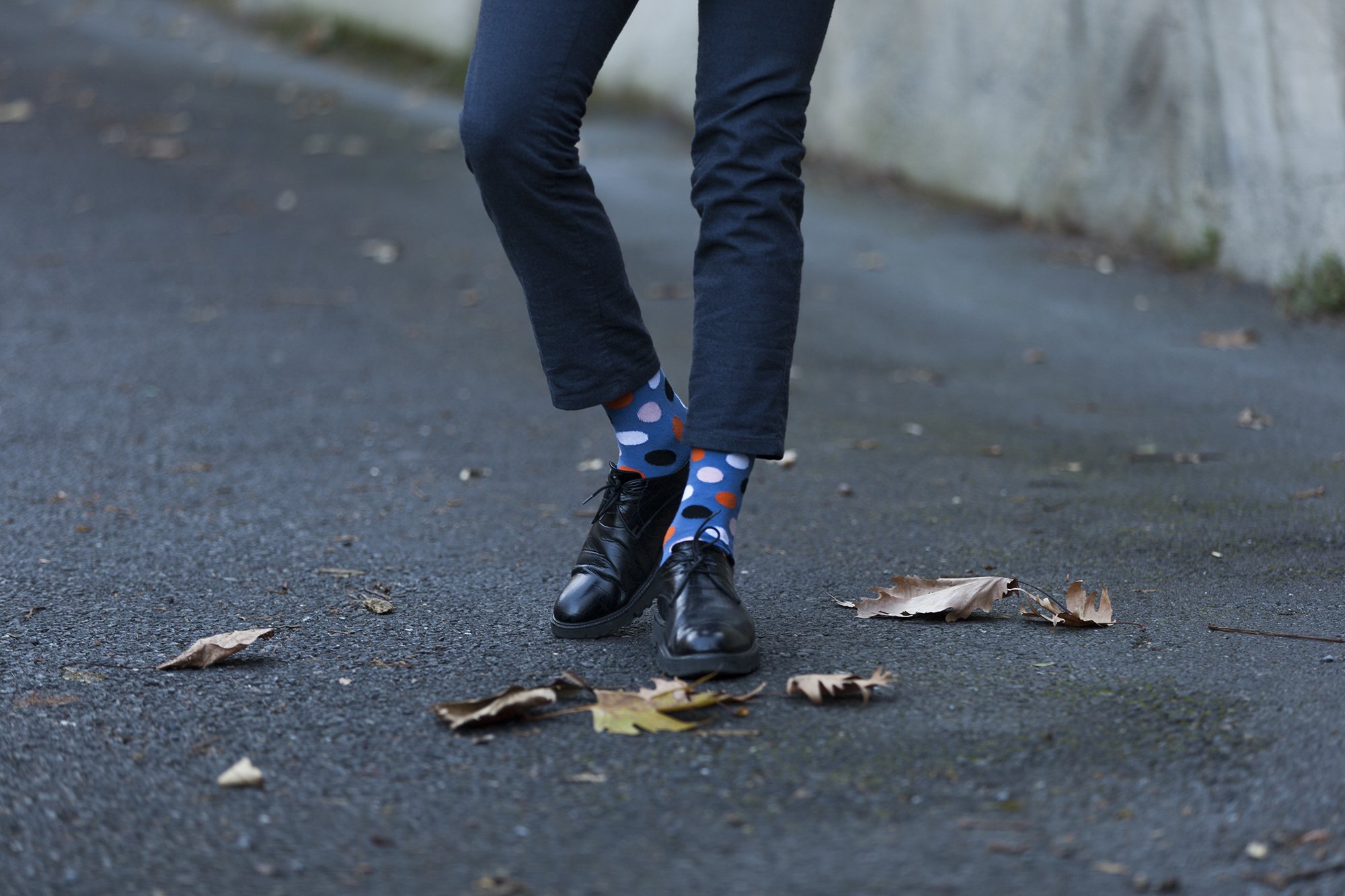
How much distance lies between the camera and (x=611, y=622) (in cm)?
204

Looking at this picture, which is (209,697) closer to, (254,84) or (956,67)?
(956,67)

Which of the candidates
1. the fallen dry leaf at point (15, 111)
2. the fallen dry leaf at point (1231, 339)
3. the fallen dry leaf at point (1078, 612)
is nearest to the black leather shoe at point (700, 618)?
the fallen dry leaf at point (1078, 612)

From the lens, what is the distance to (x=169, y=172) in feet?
21.2

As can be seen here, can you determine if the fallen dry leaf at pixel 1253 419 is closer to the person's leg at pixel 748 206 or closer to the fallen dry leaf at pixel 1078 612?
the fallen dry leaf at pixel 1078 612

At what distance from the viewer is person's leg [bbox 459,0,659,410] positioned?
1.86 metres

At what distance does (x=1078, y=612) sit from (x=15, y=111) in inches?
282

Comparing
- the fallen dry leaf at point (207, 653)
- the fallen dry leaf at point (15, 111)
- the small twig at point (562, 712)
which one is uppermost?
the small twig at point (562, 712)

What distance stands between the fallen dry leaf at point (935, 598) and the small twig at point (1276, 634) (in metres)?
0.33

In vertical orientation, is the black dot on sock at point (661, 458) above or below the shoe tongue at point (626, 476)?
above

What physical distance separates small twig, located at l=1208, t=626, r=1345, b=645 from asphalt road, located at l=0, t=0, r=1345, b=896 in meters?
0.02

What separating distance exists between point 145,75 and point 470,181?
126 inches

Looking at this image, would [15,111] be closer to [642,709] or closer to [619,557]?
[619,557]

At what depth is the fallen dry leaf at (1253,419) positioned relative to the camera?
11.4 feet

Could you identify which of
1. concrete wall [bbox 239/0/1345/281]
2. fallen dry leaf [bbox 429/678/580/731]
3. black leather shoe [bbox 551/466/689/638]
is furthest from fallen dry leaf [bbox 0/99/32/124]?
fallen dry leaf [bbox 429/678/580/731]
